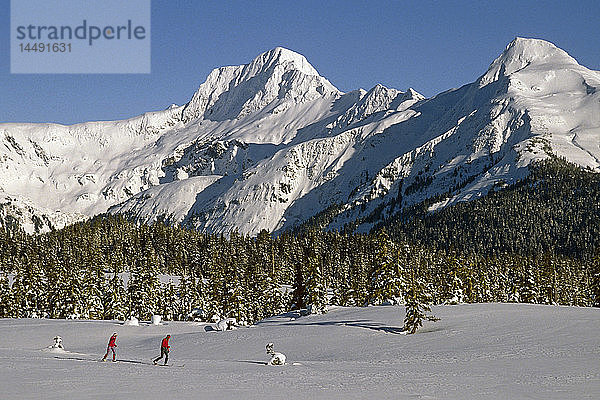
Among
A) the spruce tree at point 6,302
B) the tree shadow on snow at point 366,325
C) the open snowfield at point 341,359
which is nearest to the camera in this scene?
the open snowfield at point 341,359

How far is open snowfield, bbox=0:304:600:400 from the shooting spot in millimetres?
21689

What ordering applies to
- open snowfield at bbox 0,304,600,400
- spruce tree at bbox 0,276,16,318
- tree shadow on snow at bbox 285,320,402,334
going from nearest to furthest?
open snowfield at bbox 0,304,600,400 → tree shadow on snow at bbox 285,320,402,334 → spruce tree at bbox 0,276,16,318

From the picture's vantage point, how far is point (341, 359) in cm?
4188

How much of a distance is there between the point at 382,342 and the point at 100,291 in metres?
81.5

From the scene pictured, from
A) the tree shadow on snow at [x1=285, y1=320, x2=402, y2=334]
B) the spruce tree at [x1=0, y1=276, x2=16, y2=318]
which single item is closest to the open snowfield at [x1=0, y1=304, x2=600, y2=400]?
the tree shadow on snow at [x1=285, y1=320, x2=402, y2=334]

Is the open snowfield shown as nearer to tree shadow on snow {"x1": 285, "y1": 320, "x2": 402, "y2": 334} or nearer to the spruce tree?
tree shadow on snow {"x1": 285, "y1": 320, "x2": 402, "y2": 334}

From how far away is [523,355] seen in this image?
115ft

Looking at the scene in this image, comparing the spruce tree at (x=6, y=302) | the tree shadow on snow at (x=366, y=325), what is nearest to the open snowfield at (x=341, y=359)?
the tree shadow on snow at (x=366, y=325)

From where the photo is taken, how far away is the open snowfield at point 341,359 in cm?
2169

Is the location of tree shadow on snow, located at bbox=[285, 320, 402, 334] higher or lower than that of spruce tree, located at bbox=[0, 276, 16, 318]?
lower

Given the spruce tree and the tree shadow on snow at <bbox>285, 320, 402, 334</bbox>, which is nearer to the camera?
the tree shadow on snow at <bbox>285, 320, 402, 334</bbox>

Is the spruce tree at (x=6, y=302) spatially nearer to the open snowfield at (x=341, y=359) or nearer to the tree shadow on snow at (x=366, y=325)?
the open snowfield at (x=341, y=359)

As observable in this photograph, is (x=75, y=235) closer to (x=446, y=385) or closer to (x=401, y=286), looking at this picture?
(x=401, y=286)

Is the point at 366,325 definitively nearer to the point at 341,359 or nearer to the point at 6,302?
the point at 341,359
